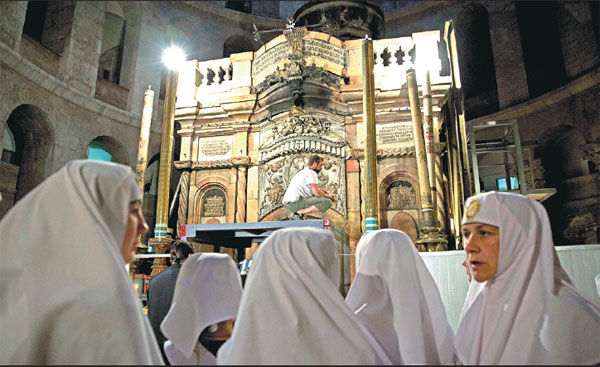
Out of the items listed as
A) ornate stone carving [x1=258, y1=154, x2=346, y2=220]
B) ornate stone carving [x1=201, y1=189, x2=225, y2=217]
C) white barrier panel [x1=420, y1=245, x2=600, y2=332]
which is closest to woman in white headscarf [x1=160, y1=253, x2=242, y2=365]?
white barrier panel [x1=420, y1=245, x2=600, y2=332]

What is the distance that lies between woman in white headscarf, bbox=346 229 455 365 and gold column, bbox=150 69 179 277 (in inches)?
252

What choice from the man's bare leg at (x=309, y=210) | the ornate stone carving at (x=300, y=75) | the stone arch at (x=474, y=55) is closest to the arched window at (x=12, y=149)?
the ornate stone carving at (x=300, y=75)

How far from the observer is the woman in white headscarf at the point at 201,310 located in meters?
2.49

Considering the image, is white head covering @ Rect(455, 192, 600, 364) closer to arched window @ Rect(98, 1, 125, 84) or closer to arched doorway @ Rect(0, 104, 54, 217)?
arched doorway @ Rect(0, 104, 54, 217)

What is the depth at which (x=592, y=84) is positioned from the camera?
36.9 feet

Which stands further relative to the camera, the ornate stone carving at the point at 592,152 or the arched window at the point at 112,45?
the arched window at the point at 112,45

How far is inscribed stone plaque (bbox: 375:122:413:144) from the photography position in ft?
31.2

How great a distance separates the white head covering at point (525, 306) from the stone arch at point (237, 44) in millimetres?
17316

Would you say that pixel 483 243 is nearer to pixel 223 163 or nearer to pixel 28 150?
pixel 223 163

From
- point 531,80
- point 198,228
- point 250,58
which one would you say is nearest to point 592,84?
point 531,80

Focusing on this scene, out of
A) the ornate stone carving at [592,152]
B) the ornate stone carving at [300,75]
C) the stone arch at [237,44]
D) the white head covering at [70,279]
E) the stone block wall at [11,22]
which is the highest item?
the stone arch at [237,44]

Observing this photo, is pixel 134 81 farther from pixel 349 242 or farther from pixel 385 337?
pixel 385 337

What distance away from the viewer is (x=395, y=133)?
9.61 metres

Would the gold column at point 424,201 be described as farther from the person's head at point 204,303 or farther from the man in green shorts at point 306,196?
the person's head at point 204,303
